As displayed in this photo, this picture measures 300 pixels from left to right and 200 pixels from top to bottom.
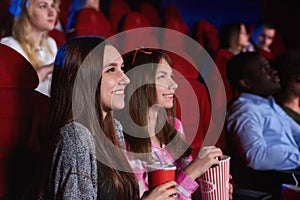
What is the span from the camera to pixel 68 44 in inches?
22.6

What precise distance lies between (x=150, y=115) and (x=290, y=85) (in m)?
0.52

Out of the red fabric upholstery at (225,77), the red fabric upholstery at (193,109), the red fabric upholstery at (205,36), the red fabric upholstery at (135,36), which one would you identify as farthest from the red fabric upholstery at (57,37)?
the red fabric upholstery at (205,36)

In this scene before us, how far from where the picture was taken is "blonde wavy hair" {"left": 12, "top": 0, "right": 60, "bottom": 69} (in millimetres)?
1131

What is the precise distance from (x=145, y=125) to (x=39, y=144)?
0.17 m

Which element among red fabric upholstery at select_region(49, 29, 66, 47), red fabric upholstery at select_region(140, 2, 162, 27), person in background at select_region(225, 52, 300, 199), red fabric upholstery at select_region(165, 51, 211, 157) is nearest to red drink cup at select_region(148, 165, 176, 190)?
red fabric upholstery at select_region(165, 51, 211, 157)

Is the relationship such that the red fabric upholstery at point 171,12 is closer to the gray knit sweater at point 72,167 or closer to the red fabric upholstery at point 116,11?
the red fabric upholstery at point 116,11

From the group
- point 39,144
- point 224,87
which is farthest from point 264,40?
point 39,144

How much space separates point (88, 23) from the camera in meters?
1.41

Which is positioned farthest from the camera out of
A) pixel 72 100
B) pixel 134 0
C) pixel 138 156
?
pixel 134 0

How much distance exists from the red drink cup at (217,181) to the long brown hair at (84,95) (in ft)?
0.34

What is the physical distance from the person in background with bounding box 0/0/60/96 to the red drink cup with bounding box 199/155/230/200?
Answer: 622 mm

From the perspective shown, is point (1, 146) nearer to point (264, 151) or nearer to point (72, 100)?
point (72, 100)

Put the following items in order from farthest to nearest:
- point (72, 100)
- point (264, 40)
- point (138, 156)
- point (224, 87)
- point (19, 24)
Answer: point (264, 40) → point (19, 24) → point (224, 87) → point (138, 156) → point (72, 100)

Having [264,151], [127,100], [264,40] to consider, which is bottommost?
[264,151]
